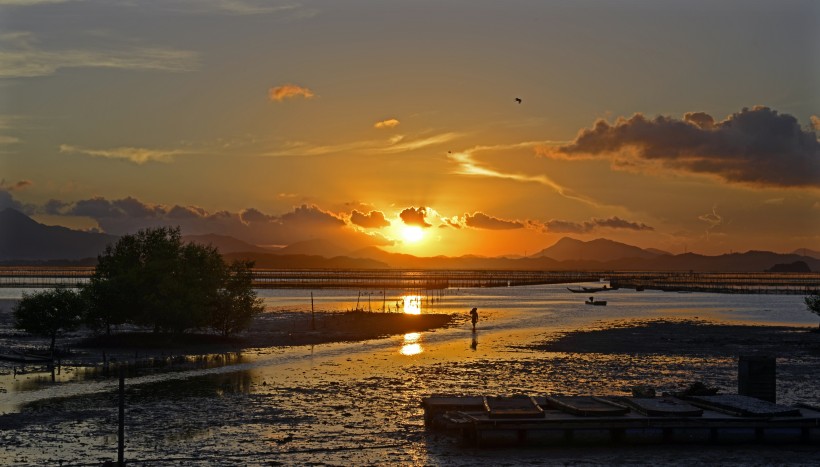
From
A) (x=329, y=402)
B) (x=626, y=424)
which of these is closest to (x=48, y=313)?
(x=329, y=402)

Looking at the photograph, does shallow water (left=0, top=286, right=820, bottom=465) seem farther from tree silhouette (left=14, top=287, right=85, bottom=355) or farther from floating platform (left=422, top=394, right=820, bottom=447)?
tree silhouette (left=14, top=287, right=85, bottom=355)

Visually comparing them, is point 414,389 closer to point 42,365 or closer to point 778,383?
point 778,383

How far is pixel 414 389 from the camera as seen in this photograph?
1662 inches

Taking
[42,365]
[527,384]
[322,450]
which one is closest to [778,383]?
[527,384]

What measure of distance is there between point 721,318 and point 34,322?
86.5 metres

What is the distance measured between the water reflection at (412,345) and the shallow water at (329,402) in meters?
0.26

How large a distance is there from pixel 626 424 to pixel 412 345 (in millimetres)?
38499

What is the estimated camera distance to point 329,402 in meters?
38.4

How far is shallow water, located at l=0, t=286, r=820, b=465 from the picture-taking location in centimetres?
2872

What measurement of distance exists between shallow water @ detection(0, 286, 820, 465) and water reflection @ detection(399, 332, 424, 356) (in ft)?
0.84

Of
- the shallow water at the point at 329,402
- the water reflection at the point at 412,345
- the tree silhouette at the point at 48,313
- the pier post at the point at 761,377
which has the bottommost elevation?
the shallow water at the point at 329,402

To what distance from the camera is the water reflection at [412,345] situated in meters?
62.0

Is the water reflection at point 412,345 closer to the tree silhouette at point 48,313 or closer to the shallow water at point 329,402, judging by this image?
the shallow water at point 329,402

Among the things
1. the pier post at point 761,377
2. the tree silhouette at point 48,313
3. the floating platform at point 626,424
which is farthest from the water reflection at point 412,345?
the floating platform at point 626,424
